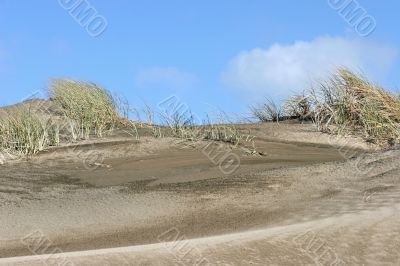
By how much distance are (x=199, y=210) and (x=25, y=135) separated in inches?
157

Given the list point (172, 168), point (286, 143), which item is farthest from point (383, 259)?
point (286, 143)

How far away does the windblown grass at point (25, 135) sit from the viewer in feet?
28.6

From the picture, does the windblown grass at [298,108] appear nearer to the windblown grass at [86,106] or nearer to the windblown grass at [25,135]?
the windblown grass at [86,106]

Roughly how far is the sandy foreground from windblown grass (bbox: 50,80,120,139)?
151 centimetres

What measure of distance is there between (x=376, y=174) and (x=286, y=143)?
317 cm

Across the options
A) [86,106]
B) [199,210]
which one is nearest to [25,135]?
[86,106]

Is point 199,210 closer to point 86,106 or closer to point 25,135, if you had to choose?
point 25,135

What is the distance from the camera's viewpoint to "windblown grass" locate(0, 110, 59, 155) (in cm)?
871

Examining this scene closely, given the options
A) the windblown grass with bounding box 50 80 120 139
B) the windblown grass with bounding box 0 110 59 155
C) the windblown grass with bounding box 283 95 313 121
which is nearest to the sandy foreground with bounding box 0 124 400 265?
the windblown grass with bounding box 0 110 59 155

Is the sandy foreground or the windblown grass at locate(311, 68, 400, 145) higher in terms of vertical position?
the windblown grass at locate(311, 68, 400, 145)

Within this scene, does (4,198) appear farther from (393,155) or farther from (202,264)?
(393,155)

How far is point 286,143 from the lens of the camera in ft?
31.1

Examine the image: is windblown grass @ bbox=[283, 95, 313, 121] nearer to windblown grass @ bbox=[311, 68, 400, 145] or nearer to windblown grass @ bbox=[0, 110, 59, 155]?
windblown grass @ bbox=[311, 68, 400, 145]

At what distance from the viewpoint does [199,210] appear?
227 inches
